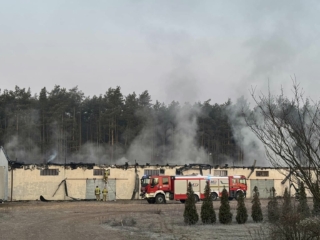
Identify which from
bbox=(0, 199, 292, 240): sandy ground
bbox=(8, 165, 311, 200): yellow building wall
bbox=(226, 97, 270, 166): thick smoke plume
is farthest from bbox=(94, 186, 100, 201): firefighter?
bbox=(226, 97, 270, 166): thick smoke plume

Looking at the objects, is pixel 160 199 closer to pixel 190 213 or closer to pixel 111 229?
pixel 190 213

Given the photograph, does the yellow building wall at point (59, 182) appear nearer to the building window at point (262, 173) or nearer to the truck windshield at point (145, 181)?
the building window at point (262, 173)

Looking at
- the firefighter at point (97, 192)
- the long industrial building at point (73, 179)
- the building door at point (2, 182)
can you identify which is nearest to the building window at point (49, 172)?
the long industrial building at point (73, 179)

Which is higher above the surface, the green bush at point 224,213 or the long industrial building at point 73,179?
the long industrial building at point 73,179

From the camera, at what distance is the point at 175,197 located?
3978 cm

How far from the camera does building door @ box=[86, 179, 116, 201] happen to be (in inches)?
1816

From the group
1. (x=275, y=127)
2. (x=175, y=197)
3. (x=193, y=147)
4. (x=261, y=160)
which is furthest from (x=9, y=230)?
(x=193, y=147)

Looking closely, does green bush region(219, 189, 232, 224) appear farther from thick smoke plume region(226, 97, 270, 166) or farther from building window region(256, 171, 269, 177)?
thick smoke plume region(226, 97, 270, 166)

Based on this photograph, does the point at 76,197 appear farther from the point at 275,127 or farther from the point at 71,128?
the point at 275,127

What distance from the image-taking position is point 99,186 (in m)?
46.5

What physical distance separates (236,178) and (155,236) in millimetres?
27394

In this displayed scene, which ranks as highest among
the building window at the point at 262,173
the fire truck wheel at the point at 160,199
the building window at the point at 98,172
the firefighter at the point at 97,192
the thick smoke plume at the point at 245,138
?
the thick smoke plume at the point at 245,138

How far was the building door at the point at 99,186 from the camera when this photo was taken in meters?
46.1

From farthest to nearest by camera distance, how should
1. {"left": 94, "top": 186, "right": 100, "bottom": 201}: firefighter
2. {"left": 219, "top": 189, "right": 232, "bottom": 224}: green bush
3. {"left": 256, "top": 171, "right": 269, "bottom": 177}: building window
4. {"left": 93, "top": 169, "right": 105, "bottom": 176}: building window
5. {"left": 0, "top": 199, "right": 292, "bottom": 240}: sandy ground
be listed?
{"left": 256, "top": 171, "right": 269, "bottom": 177}: building window
{"left": 93, "top": 169, "right": 105, "bottom": 176}: building window
{"left": 94, "top": 186, "right": 100, "bottom": 201}: firefighter
{"left": 219, "top": 189, "right": 232, "bottom": 224}: green bush
{"left": 0, "top": 199, "right": 292, "bottom": 240}: sandy ground
